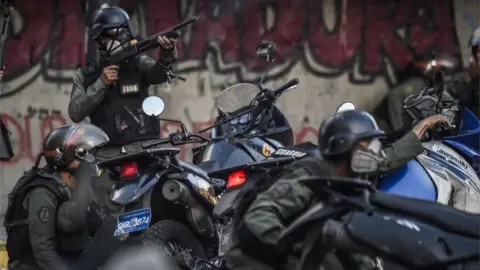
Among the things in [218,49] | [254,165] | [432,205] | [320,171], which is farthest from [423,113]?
[218,49]

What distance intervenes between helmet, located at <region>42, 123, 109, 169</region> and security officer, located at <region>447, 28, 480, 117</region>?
2196mm

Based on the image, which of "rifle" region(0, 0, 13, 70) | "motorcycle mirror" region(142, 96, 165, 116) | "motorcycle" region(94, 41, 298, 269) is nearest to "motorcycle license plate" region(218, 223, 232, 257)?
"motorcycle" region(94, 41, 298, 269)

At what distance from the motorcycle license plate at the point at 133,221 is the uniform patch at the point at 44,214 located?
19.3 inches

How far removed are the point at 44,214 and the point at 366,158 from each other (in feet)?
7.57

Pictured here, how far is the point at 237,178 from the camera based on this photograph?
6.41 meters

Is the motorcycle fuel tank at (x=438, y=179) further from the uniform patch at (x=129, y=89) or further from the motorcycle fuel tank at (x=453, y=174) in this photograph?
the uniform patch at (x=129, y=89)

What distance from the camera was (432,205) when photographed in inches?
164

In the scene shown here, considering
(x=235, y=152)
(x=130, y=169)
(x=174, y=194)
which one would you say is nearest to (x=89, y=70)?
(x=130, y=169)

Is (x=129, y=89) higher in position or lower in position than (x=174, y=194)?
higher

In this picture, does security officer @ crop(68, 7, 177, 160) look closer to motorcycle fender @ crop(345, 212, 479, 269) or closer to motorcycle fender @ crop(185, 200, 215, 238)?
motorcycle fender @ crop(185, 200, 215, 238)

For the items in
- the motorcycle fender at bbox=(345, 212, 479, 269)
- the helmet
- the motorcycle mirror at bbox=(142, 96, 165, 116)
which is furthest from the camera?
the motorcycle mirror at bbox=(142, 96, 165, 116)

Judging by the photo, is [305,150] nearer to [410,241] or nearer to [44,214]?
[44,214]

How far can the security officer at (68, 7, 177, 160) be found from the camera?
320 inches

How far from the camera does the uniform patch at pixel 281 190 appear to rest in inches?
188
